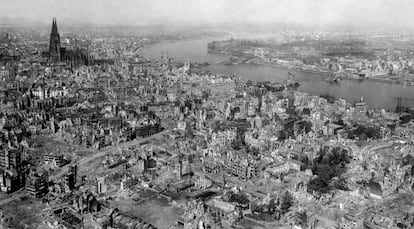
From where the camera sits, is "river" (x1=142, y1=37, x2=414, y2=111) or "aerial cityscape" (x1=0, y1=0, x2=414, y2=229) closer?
"aerial cityscape" (x1=0, y1=0, x2=414, y2=229)

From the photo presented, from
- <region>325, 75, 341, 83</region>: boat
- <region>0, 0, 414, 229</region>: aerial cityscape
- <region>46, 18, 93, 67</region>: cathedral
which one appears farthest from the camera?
<region>46, 18, 93, 67</region>: cathedral

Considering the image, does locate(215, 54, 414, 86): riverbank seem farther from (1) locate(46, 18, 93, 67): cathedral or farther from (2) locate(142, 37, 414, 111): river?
(1) locate(46, 18, 93, 67): cathedral

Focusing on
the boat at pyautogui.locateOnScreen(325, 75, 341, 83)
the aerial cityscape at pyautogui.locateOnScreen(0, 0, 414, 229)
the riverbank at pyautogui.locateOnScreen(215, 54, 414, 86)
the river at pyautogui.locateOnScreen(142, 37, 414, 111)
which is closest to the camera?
the aerial cityscape at pyautogui.locateOnScreen(0, 0, 414, 229)

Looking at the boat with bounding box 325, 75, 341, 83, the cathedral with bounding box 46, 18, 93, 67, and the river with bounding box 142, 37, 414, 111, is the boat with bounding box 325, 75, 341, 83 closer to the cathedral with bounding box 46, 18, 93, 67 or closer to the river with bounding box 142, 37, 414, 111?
the river with bounding box 142, 37, 414, 111

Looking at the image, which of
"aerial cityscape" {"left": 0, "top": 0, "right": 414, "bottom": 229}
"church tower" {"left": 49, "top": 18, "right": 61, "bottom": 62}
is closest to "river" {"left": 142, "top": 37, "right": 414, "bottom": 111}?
"aerial cityscape" {"left": 0, "top": 0, "right": 414, "bottom": 229}

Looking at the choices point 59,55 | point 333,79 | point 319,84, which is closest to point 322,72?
point 333,79

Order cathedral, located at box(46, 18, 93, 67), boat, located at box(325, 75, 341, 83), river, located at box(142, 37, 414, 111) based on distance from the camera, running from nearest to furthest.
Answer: river, located at box(142, 37, 414, 111) < boat, located at box(325, 75, 341, 83) < cathedral, located at box(46, 18, 93, 67)

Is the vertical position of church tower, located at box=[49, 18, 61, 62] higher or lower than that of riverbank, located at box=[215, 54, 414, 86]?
higher

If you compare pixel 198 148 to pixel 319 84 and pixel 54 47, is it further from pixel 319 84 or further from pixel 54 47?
pixel 54 47

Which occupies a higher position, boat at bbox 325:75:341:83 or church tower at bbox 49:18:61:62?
church tower at bbox 49:18:61:62

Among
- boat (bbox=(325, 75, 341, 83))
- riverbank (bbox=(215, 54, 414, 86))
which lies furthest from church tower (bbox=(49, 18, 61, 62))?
boat (bbox=(325, 75, 341, 83))
